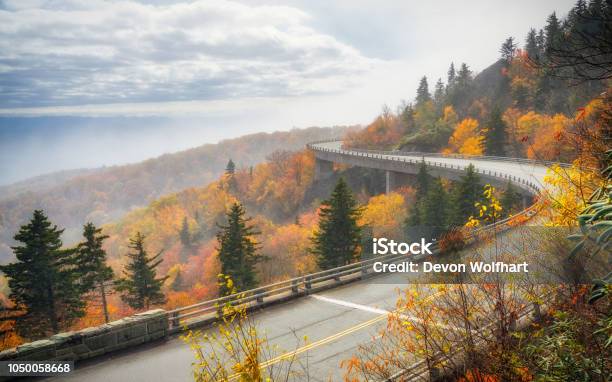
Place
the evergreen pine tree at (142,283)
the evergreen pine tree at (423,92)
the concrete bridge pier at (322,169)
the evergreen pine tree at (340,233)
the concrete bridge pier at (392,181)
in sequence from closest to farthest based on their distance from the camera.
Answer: the evergreen pine tree at (142,283) → the evergreen pine tree at (340,233) → the concrete bridge pier at (392,181) → the concrete bridge pier at (322,169) → the evergreen pine tree at (423,92)

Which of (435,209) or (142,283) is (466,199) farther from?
(142,283)

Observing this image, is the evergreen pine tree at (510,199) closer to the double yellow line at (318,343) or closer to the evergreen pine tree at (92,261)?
the double yellow line at (318,343)

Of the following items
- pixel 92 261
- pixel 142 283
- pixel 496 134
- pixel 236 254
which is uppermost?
pixel 496 134

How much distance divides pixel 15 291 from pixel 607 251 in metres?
37.9

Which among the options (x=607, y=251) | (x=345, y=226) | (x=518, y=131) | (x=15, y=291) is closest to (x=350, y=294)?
(x=607, y=251)

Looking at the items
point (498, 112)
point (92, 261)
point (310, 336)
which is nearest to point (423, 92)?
point (498, 112)

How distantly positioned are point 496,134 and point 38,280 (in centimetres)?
6697

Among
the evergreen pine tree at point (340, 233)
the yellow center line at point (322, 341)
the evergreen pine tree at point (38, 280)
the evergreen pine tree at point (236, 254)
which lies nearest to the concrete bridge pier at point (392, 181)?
the evergreen pine tree at point (340, 233)

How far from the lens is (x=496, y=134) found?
237 ft

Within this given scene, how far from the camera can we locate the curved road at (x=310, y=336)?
461 inches

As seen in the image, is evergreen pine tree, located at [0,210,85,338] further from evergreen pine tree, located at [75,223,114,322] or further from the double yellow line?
the double yellow line

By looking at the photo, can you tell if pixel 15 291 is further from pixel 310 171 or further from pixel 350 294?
pixel 310 171

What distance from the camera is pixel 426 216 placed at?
155ft

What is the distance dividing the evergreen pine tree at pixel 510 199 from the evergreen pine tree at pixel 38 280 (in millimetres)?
37252
